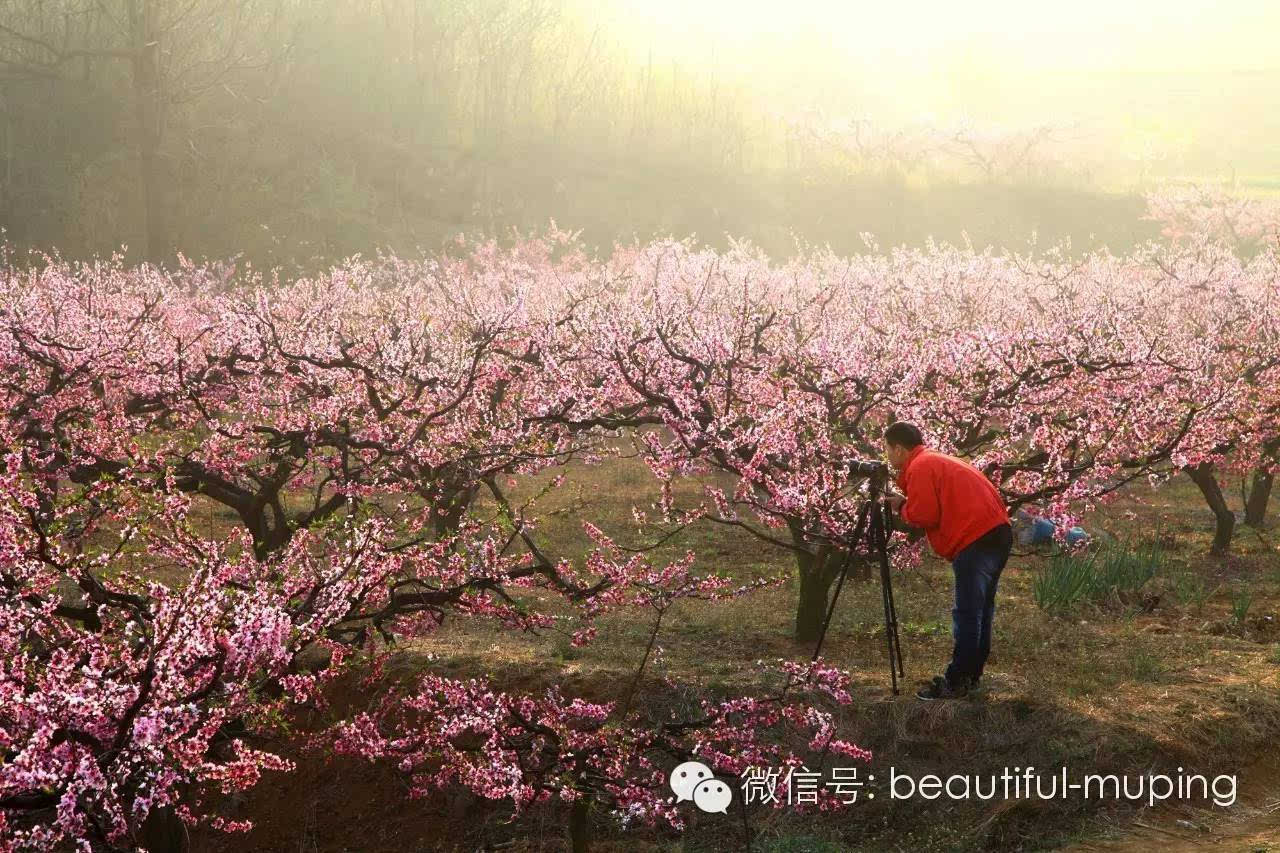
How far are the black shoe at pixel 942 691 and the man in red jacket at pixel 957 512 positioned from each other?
59cm

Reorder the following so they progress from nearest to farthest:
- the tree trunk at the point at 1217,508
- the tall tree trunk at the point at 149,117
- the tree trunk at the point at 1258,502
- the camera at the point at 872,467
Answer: the camera at the point at 872,467, the tree trunk at the point at 1217,508, the tree trunk at the point at 1258,502, the tall tree trunk at the point at 149,117

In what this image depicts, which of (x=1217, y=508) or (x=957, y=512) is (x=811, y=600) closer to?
(x=957, y=512)

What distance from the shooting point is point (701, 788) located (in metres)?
7.67

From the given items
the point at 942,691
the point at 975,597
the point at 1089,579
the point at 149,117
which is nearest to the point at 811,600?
the point at 942,691

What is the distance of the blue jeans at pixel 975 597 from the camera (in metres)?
7.66

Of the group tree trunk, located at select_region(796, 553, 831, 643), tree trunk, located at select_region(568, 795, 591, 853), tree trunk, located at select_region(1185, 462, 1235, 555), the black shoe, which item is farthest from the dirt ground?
tree trunk, located at select_region(1185, 462, 1235, 555)

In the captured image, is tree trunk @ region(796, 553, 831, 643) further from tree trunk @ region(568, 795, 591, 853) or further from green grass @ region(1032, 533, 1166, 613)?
tree trunk @ region(568, 795, 591, 853)

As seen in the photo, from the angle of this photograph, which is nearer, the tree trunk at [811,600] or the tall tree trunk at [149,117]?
the tree trunk at [811,600]

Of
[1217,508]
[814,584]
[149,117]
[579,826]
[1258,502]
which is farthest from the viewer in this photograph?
[149,117]

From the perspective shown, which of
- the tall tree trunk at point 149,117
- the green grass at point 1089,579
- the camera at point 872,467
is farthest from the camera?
the tall tree trunk at point 149,117

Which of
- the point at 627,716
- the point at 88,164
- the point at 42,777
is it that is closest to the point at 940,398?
the point at 627,716

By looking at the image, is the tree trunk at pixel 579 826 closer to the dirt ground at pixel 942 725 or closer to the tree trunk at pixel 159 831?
the dirt ground at pixel 942 725

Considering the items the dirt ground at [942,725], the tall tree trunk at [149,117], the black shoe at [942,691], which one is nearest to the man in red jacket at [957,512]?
the black shoe at [942,691]

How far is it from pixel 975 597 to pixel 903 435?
46.4 inches
